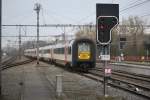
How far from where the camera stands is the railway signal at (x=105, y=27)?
14336 mm

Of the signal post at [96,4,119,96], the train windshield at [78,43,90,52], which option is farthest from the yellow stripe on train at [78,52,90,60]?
the signal post at [96,4,119,96]

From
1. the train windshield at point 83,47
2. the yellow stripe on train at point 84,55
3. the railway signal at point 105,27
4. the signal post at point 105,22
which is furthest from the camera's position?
the train windshield at point 83,47

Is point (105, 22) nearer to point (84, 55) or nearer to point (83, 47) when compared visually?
point (84, 55)

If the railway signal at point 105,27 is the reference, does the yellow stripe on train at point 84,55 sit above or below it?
below

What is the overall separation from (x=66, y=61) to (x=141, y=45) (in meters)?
44.6

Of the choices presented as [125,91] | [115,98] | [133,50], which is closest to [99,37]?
[115,98]

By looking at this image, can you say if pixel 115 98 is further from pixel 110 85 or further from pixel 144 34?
pixel 144 34

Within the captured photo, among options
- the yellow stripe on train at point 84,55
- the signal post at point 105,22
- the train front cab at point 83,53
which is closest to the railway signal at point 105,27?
the signal post at point 105,22

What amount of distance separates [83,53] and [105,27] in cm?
1893

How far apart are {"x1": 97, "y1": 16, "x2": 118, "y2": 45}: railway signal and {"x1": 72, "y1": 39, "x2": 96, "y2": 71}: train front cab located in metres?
18.5

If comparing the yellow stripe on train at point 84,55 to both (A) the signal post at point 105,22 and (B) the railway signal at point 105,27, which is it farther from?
(B) the railway signal at point 105,27

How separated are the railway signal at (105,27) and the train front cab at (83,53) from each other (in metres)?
18.5

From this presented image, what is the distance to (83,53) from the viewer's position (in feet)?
109

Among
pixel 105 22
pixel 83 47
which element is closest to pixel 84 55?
pixel 83 47
